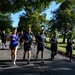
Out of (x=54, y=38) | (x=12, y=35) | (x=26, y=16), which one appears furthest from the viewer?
(x=26, y=16)

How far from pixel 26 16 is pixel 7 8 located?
63.4 metres

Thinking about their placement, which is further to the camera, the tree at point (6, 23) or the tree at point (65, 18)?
the tree at point (6, 23)

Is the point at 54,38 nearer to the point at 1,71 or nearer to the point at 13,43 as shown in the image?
the point at 13,43

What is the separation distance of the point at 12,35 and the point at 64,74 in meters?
4.22

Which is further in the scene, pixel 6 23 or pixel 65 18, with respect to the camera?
pixel 6 23

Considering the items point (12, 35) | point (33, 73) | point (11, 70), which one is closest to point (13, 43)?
point (12, 35)

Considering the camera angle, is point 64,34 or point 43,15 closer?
point 64,34

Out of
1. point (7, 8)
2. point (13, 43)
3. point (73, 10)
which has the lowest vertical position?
point (13, 43)

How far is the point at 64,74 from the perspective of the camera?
1242cm

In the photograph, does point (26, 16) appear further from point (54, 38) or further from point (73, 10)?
point (54, 38)

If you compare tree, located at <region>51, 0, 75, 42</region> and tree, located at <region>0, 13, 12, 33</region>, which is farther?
tree, located at <region>0, 13, 12, 33</region>

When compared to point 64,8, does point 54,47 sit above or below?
below

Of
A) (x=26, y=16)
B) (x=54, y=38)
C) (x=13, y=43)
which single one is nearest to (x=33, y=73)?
(x=13, y=43)

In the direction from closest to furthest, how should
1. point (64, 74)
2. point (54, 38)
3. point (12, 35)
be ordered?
1. point (64, 74)
2. point (12, 35)
3. point (54, 38)
